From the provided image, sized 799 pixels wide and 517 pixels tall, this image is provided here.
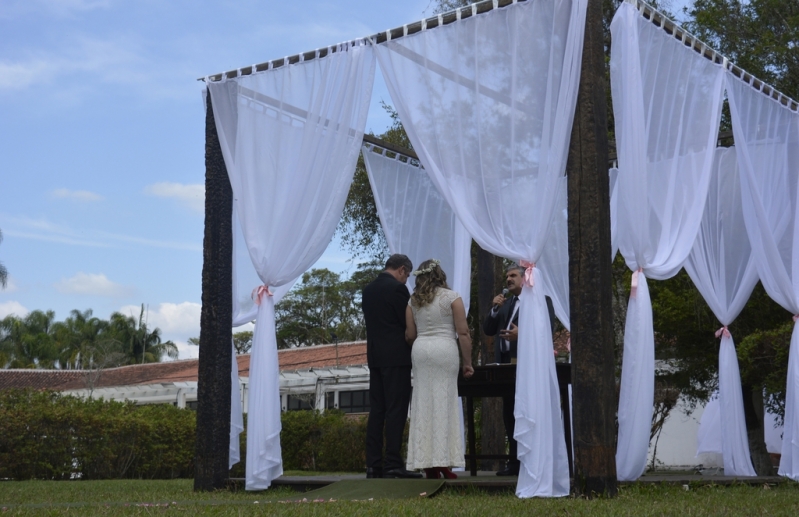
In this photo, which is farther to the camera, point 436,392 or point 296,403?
point 296,403

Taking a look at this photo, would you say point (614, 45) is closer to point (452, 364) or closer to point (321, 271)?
point (452, 364)

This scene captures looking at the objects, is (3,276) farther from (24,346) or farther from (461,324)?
(461,324)

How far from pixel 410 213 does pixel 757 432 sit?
5.95 metres

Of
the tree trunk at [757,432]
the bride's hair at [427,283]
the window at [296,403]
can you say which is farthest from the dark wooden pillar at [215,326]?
the window at [296,403]

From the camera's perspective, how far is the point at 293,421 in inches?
574

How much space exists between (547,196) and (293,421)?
9801 millimetres

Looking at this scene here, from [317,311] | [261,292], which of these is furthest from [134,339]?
[261,292]

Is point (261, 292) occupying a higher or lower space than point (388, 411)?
higher

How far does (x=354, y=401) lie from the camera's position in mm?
21531

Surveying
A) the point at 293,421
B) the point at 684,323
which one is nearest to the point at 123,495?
the point at 684,323

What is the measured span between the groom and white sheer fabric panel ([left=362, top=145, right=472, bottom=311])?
2.13 metres

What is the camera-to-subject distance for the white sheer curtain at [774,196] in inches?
277

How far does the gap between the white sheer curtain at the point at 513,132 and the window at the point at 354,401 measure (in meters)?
15.7

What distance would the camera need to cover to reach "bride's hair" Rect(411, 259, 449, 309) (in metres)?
6.16
